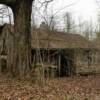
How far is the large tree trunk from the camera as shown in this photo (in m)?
14.2

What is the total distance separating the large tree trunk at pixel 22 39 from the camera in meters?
14.2

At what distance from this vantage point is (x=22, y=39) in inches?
562

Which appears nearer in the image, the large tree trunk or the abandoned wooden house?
the large tree trunk

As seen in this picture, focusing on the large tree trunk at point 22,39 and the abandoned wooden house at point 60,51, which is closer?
the large tree trunk at point 22,39

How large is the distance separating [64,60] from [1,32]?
6756 mm

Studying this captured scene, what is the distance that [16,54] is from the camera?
1434 cm

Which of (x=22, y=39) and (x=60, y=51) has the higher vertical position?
(x=22, y=39)

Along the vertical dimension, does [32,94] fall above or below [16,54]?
below

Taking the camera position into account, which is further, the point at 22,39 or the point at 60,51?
the point at 60,51

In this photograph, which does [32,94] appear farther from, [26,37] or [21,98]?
[26,37]

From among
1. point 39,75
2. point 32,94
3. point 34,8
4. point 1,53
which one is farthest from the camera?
point 1,53

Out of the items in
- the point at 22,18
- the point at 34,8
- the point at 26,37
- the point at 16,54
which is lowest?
the point at 16,54

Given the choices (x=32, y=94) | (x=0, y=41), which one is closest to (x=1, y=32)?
(x=0, y=41)

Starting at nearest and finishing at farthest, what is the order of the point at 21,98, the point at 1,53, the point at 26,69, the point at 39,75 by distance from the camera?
the point at 21,98
the point at 39,75
the point at 26,69
the point at 1,53
